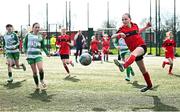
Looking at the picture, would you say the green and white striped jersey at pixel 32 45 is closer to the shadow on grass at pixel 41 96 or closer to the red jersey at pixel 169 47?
the shadow on grass at pixel 41 96

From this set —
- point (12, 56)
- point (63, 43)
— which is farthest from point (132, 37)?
point (63, 43)

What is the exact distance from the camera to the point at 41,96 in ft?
35.7

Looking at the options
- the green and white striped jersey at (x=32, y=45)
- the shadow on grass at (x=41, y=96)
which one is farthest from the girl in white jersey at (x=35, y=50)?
the shadow on grass at (x=41, y=96)

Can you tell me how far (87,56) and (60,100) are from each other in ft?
15.6

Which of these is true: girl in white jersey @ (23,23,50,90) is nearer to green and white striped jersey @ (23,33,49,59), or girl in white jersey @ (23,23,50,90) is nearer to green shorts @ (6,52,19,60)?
green and white striped jersey @ (23,33,49,59)

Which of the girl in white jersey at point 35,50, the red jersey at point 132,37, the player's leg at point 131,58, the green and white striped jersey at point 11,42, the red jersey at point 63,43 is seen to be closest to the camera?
the player's leg at point 131,58

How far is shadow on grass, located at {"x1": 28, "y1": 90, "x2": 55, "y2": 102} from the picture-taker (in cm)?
1033

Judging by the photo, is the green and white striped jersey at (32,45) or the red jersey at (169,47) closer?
the green and white striped jersey at (32,45)

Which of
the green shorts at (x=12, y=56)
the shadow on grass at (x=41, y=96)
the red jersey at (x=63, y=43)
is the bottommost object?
the shadow on grass at (x=41, y=96)

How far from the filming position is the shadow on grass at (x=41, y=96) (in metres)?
10.3

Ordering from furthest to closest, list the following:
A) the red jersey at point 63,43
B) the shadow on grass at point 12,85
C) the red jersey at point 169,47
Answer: the red jersey at point 169,47
the red jersey at point 63,43
the shadow on grass at point 12,85

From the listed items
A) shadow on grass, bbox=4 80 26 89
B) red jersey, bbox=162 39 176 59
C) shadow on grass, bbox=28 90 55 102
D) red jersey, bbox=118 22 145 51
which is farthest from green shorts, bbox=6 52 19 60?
red jersey, bbox=162 39 176 59

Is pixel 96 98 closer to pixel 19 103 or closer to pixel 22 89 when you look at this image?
pixel 19 103

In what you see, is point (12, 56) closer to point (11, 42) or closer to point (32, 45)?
point (11, 42)
